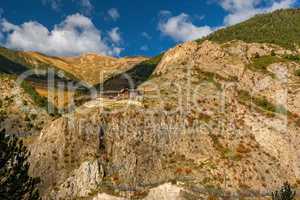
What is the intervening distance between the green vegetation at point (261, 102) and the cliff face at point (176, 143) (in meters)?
0.21

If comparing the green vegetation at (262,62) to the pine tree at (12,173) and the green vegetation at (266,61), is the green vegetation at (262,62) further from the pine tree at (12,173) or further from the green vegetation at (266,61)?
the pine tree at (12,173)

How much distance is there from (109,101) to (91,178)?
2045 centimetres

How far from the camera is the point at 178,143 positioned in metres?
74.6

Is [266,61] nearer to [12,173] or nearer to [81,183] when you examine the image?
[81,183]

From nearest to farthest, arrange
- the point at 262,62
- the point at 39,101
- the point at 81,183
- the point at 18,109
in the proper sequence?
1. the point at 81,183
2. the point at 262,62
3. the point at 18,109
4. the point at 39,101

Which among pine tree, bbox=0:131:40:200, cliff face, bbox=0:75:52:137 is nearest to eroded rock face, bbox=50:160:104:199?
pine tree, bbox=0:131:40:200

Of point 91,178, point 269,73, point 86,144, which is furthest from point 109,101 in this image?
point 269,73

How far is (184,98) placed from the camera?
85250 mm

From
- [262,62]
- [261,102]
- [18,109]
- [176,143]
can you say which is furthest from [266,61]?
[18,109]

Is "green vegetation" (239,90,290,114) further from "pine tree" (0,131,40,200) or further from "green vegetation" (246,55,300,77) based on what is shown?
"pine tree" (0,131,40,200)

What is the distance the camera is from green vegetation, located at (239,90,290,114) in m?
88.6

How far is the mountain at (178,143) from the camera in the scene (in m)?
65.5

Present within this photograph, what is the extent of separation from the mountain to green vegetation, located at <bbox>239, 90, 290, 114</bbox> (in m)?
0.21

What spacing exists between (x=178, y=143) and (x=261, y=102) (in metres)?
26.5
